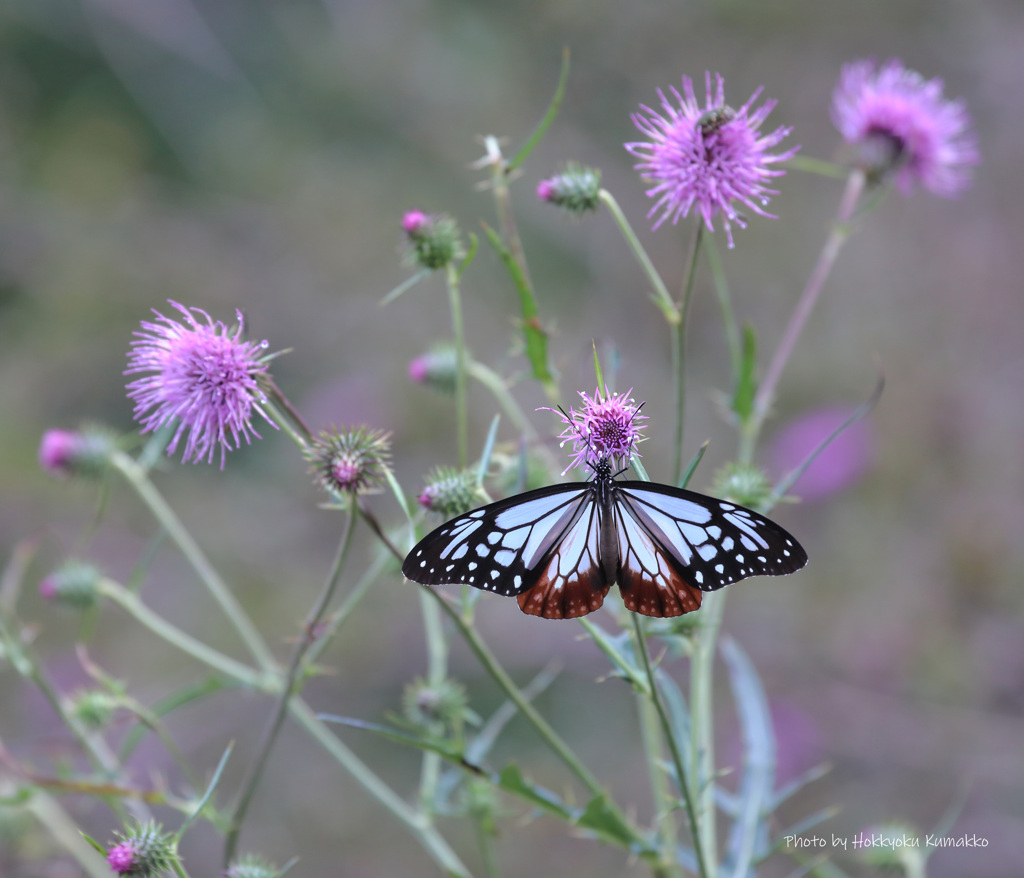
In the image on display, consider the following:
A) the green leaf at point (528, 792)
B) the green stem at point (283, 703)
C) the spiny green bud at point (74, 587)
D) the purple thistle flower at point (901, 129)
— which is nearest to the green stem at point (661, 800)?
the green leaf at point (528, 792)

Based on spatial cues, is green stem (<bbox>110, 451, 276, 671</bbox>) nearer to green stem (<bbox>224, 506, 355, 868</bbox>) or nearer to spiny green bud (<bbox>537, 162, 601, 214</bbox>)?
green stem (<bbox>224, 506, 355, 868</bbox>)

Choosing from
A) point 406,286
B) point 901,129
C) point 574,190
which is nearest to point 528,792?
point 406,286

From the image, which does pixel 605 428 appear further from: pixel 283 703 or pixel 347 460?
pixel 283 703

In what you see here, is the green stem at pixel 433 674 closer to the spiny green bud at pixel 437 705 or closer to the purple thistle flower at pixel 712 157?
the spiny green bud at pixel 437 705

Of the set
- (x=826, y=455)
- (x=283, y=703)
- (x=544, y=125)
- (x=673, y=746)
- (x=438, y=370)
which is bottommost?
(x=283, y=703)

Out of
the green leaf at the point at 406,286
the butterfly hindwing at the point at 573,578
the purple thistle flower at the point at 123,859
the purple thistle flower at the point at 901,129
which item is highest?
the purple thistle flower at the point at 901,129

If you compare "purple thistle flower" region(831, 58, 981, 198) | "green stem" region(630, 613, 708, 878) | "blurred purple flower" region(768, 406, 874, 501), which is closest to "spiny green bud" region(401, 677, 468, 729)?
"green stem" region(630, 613, 708, 878)
